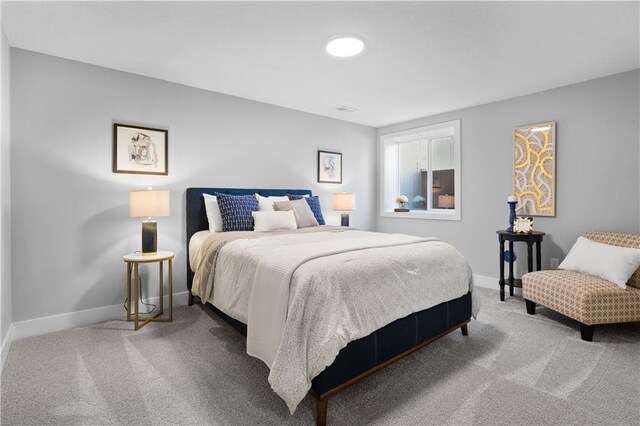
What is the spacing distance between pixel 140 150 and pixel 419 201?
418cm

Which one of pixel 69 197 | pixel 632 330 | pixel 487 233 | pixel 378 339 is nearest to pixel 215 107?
pixel 69 197

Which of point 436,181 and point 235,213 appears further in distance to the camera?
point 436,181

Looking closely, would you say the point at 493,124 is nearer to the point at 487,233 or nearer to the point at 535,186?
the point at 535,186

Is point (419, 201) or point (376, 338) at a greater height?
point (419, 201)

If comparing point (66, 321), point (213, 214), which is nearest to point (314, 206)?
point (213, 214)

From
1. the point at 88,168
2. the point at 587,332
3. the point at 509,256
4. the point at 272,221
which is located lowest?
the point at 587,332

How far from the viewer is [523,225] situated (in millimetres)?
3684

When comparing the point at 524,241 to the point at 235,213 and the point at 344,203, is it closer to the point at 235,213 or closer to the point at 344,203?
the point at 344,203

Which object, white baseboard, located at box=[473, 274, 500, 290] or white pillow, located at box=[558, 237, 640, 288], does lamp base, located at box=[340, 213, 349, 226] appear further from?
white pillow, located at box=[558, 237, 640, 288]

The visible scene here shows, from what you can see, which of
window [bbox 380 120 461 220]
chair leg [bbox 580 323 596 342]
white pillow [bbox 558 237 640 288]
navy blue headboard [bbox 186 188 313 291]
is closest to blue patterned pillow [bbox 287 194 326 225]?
navy blue headboard [bbox 186 188 313 291]

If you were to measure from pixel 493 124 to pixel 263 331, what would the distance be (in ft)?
12.9

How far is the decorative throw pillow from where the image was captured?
152 inches

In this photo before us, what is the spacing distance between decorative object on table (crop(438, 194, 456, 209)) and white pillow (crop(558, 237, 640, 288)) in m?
1.94

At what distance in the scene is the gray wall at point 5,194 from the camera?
2.40 metres
